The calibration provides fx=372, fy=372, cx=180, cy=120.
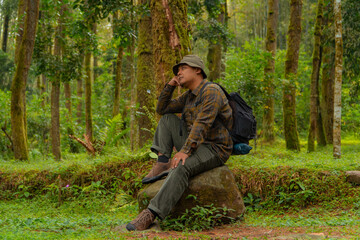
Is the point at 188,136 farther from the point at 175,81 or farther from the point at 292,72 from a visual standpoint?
the point at 292,72

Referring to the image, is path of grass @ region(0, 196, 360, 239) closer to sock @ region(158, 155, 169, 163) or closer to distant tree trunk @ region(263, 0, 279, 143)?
sock @ region(158, 155, 169, 163)

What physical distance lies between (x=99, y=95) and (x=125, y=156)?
2163cm

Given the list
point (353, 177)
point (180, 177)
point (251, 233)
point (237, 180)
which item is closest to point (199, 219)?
point (180, 177)

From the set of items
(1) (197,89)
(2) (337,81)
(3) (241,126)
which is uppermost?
(2) (337,81)

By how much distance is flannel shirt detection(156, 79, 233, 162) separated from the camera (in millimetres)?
4828

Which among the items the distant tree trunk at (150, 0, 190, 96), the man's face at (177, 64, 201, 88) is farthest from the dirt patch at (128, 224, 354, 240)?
the distant tree trunk at (150, 0, 190, 96)

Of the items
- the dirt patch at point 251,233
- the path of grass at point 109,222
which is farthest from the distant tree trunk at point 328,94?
the dirt patch at point 251,233

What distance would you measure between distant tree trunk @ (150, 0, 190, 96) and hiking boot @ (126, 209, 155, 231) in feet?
9.61

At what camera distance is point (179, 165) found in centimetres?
485

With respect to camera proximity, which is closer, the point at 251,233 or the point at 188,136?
the point at 251,233

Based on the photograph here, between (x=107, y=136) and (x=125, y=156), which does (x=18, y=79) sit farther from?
(x=125, y=156)

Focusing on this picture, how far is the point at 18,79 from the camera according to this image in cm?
1021

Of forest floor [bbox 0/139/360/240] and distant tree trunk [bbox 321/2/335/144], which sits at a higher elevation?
distant tree trunk [bbox 321/2/335/144]

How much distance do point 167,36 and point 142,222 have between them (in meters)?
3.60
